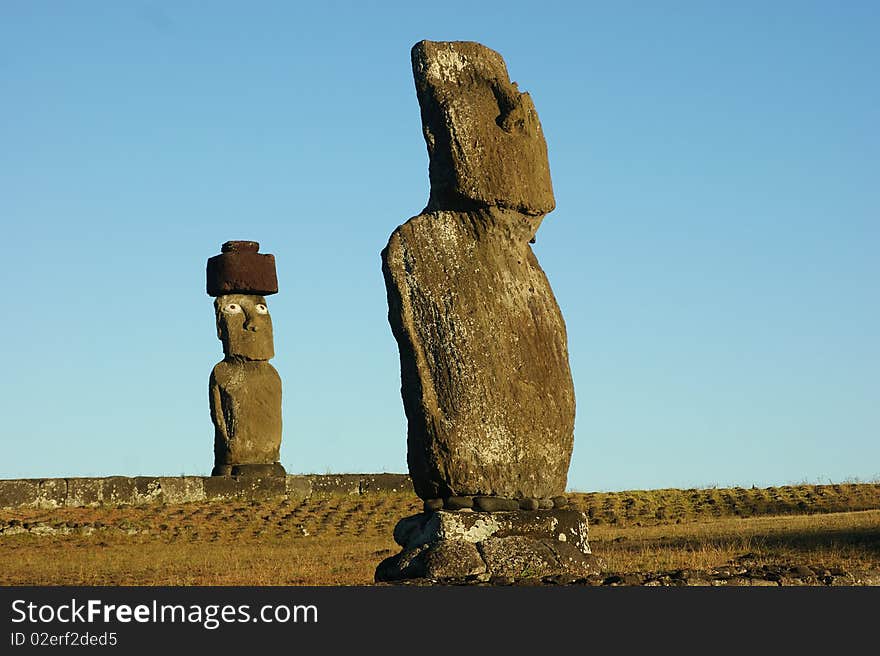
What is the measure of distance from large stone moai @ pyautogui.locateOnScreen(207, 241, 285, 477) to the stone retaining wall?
0.58 m

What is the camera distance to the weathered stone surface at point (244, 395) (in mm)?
24234

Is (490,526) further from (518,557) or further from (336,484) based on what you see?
(336,484)

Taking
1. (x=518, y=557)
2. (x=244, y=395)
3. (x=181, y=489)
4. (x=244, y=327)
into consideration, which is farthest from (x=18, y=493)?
(x=518, y=557)

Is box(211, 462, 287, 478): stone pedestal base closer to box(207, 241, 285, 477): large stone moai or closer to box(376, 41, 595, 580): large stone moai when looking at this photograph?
box(207, 241, 285, 477): large stone moai

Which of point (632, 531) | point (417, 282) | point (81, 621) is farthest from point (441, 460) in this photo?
point (632, 531)

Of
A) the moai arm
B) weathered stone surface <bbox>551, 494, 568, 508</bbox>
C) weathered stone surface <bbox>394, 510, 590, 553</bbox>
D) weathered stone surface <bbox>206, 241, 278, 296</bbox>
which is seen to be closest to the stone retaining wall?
the moai arm

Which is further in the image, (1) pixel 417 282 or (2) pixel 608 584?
(1) pixel 417 282

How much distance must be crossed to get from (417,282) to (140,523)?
11.3 m

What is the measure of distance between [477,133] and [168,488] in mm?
13397

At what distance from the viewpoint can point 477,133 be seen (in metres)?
10.9

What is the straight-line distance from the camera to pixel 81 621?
746cm

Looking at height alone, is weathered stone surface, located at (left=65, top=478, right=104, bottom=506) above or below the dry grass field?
above

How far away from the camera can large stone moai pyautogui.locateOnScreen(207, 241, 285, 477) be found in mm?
24250

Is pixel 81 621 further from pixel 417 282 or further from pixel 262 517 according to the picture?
Answer: pixel 262 517
